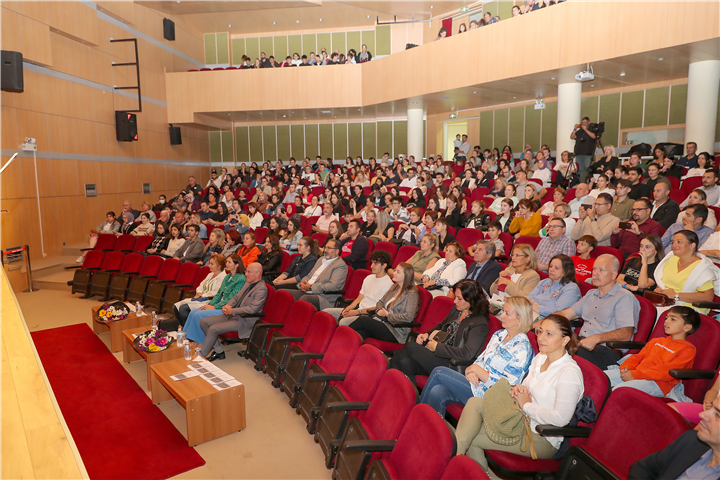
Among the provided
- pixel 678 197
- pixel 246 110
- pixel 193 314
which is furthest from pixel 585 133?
pixel 246 110

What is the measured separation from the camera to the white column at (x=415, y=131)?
468 inches

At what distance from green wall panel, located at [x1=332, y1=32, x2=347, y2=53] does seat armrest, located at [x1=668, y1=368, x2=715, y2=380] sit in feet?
48.6

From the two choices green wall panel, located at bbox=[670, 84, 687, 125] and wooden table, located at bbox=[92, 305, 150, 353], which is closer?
wooden table, located at bbox=[92, 305, 150, 353]

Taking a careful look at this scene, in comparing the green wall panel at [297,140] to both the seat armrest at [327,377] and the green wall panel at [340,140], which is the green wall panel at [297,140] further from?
the seat armrest at [327,377]

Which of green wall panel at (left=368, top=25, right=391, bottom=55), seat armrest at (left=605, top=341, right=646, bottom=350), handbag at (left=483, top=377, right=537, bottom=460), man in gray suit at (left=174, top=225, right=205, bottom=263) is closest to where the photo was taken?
handbag at (left=483, top=377, right=537, bottom=460)

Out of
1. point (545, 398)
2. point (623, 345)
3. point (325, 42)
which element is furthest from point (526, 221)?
point (325, 42)

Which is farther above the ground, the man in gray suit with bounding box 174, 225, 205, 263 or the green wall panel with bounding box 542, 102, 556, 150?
the green wall panel with bounding box 542, 102, 556, 150

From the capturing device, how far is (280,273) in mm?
5484

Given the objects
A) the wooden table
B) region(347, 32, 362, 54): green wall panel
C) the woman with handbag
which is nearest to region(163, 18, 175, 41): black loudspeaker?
region(347, 32, 362, 54): green wall panel

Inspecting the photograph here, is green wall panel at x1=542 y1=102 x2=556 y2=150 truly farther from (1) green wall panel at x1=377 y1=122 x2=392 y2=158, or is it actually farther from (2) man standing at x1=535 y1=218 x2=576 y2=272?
(2) man standing at x1=535 y1=218 x2=576 y2=272

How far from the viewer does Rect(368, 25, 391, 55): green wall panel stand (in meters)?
14.6

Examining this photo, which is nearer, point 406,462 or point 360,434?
point 406,462

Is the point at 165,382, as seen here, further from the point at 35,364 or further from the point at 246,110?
the point at 246,110

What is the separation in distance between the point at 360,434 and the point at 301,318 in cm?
160
